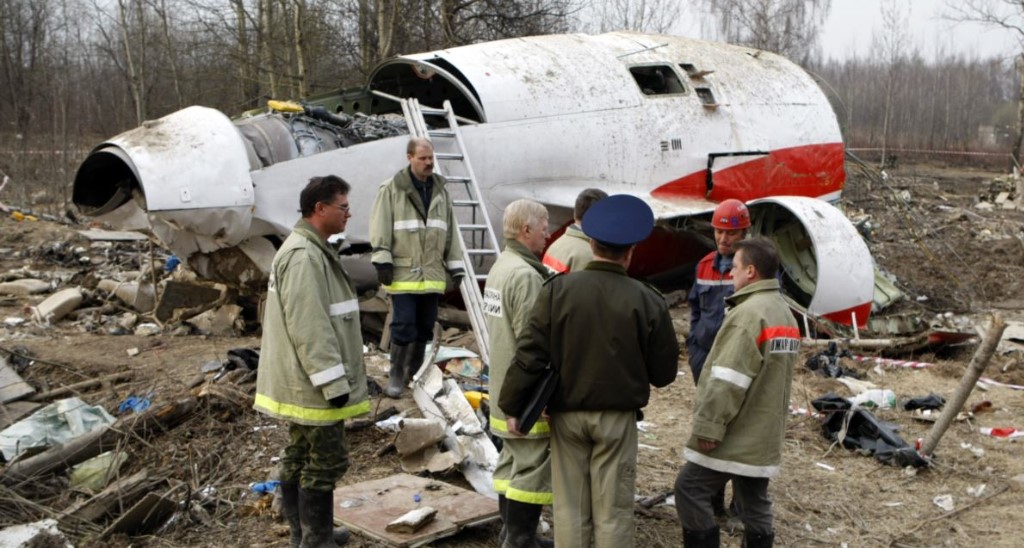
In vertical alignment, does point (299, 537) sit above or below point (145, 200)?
below

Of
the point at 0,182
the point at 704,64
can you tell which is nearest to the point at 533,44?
the point at 704,64

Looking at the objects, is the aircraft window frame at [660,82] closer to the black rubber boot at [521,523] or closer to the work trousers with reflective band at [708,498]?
the work trousers with reflective band at [708,498]

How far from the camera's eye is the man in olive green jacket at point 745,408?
13.2ft

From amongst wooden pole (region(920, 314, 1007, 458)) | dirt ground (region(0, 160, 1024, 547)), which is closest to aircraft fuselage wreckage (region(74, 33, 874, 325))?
dirt ground (region(0, 160, 1024, 547))

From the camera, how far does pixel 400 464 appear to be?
5.74 m

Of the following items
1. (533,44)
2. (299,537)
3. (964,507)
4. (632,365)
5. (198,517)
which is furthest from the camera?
(533,44)

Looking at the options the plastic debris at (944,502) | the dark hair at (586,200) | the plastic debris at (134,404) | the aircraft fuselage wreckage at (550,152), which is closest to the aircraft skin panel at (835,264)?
the aircraft fuselage wreckage at (550,152)

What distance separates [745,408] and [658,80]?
7310 mm

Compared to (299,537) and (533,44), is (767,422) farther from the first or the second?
(533,44)

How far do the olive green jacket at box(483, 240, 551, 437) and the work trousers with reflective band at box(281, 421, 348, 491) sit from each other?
74 cm

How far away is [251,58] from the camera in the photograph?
21.4 metres

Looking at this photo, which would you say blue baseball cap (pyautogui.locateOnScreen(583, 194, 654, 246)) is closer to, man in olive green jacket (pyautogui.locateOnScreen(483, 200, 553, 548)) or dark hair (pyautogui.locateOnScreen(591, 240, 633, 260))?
dark hair (pyautogui.locateOnScreen(591, 240, 633, 260))

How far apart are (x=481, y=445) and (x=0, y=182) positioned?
19.7 meters

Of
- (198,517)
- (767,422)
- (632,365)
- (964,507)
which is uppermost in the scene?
(632,365)
